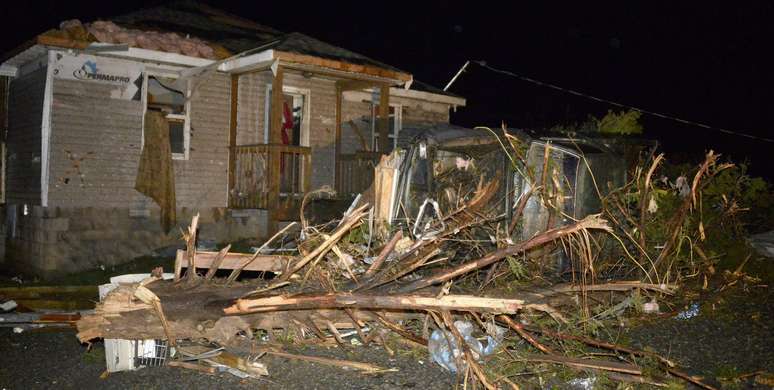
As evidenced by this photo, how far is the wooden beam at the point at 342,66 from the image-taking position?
1017 cm

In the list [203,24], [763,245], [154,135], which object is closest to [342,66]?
[154,135]

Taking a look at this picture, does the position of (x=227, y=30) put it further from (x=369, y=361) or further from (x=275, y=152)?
(x=369, y=361)

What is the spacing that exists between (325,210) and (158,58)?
3816 millimetres

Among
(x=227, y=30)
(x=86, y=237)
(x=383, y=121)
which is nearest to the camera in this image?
(x=86, y=237)

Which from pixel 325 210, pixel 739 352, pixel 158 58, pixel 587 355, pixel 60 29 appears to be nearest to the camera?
pixel 587 355

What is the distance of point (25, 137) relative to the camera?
10.9m

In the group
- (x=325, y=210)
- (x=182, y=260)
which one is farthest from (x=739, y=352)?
(x=325, y=210)

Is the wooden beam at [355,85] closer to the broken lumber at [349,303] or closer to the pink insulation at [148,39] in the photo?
the pink insulation at [148,39]

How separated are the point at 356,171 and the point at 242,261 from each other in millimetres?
6854

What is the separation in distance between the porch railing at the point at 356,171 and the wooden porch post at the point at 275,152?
198 centimetres

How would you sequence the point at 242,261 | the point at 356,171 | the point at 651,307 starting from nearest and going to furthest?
the point at 242,261 → the point at 651,307 → the point at 356,171

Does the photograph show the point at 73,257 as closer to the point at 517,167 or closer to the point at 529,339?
the point at 517,167

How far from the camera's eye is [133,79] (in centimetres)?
1056

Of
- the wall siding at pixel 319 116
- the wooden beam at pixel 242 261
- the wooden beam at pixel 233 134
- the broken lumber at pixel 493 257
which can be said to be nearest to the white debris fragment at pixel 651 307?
the broken lumber at pixel 493 257
